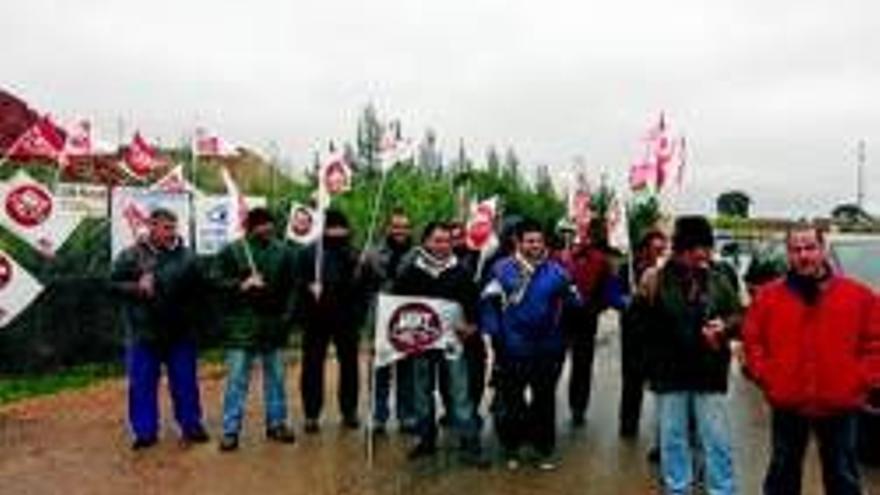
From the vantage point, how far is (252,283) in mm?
13781

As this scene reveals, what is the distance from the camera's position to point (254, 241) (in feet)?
45.8

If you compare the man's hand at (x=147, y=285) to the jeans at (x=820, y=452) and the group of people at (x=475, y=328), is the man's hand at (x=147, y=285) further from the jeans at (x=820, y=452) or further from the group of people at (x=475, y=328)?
the jeans at (x=820, y=452)

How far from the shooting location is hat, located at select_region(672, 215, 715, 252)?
10641mm

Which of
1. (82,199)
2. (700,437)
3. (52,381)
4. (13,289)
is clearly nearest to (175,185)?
(82,199)

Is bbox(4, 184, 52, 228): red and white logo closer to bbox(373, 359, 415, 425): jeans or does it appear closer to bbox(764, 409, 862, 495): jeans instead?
bbox(373, 359, 415, 425): jeans

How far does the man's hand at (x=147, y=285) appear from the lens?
1371cm

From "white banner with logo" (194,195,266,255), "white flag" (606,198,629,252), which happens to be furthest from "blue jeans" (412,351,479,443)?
"white banner with logo" (194,195,266,255)

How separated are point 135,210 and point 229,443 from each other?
291 centimetres

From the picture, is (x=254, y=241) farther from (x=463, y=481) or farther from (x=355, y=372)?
(x=463, y=481)

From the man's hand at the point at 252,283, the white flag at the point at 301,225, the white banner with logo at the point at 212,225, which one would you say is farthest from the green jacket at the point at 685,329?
the white banner with logo at the point at 212,225

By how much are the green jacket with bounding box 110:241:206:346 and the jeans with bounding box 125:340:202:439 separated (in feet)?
0.33

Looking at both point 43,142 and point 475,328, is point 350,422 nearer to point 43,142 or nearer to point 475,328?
point 475,328

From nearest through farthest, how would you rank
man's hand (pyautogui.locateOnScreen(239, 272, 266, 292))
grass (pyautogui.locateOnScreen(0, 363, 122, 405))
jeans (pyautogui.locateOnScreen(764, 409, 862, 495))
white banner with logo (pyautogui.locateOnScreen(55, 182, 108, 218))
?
jeans (pyautogui.locateOnScreen(764, 409, 862, 495)) < man's hand (pyautogui.locateOnScreen(239, 272, 266, 292)) < grass (pyautogui.locateOnScreen(0, 363, 122, 405)) < white banner with logo (pyautogui.locateOnScreen(55, 182, 108, 218))

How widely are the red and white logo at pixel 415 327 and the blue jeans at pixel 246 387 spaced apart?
3.63ft
